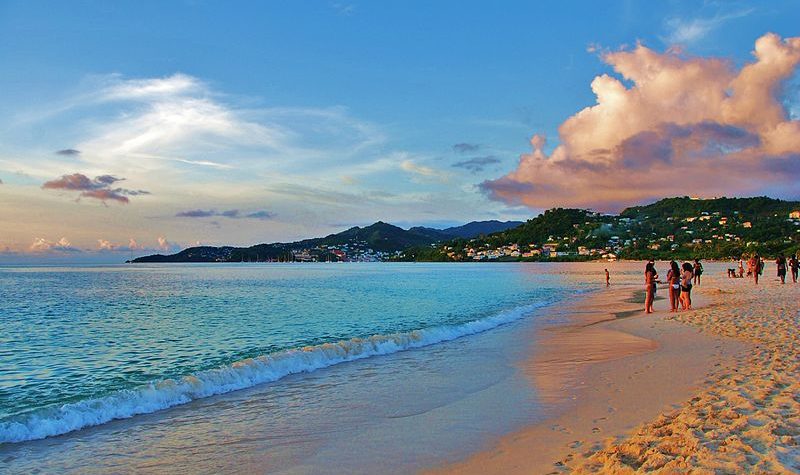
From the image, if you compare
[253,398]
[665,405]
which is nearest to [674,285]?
[665,405]

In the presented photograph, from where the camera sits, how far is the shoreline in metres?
6.49

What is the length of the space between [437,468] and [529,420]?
8.09 ft

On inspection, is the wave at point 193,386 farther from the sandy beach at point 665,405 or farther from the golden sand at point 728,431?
the golden sand at point 728,431

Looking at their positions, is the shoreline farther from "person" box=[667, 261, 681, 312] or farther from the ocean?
"person" box=[667, 261, 681, 312]

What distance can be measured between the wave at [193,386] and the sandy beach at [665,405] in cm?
510

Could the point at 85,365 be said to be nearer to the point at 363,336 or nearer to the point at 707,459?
the point at 363,336

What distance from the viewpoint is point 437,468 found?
20.6ft

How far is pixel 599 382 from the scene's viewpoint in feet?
34.8

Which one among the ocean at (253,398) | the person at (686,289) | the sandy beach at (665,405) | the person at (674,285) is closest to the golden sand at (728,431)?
the sandy beach at (665,405)

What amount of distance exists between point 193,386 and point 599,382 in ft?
27.8

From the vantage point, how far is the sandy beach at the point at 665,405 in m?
5.67

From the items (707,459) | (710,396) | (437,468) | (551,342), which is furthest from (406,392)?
(551,342)

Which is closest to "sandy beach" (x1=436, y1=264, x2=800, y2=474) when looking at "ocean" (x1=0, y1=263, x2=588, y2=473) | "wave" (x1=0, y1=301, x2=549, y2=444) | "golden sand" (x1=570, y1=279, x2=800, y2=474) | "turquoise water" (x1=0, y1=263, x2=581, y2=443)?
"golden sand" (x1=570, y1=279, x2=800, y2=474)

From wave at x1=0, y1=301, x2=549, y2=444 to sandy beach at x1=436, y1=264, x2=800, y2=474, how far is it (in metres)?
5.10
